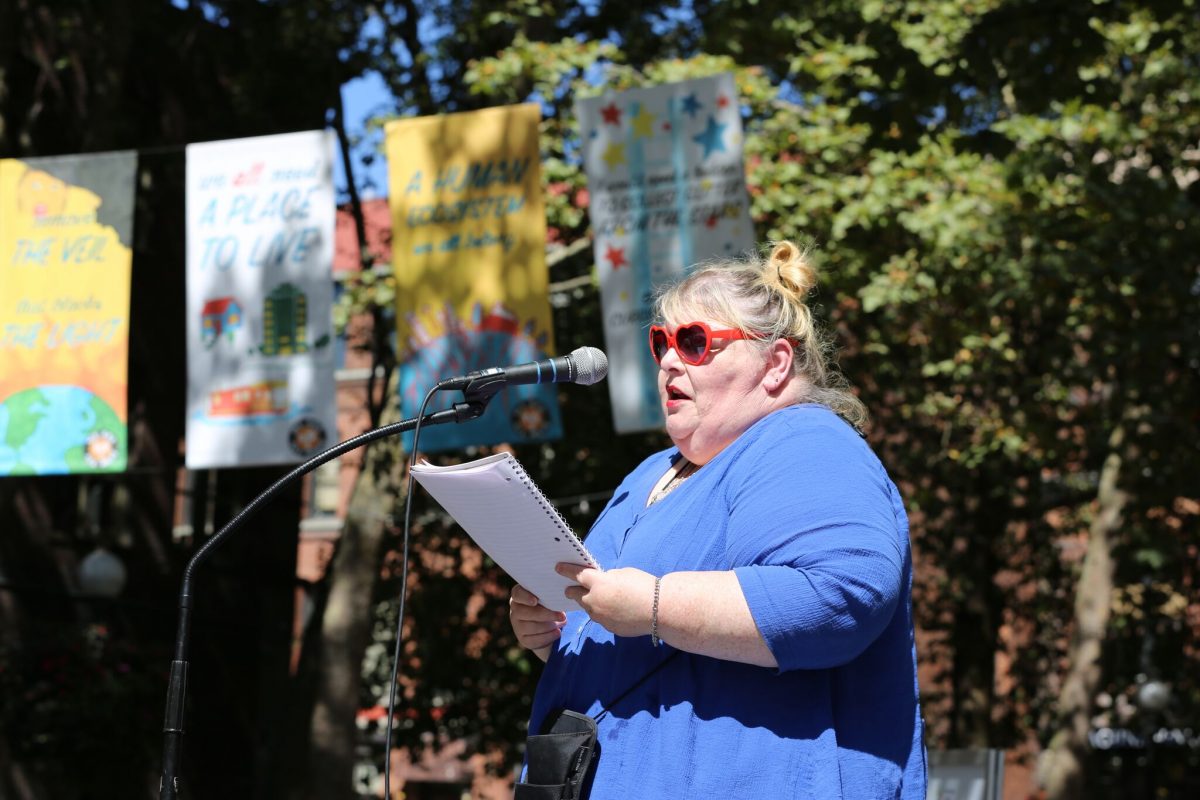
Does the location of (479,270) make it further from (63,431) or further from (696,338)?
(696,338)

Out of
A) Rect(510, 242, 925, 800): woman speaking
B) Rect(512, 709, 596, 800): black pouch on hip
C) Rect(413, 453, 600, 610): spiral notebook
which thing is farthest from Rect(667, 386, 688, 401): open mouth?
Rect(512, 709, 596, 800): black pouch on hip

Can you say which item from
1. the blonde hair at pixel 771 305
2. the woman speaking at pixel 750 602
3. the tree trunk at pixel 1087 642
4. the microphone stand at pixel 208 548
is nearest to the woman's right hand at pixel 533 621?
the woman speaking at pixel 750 602

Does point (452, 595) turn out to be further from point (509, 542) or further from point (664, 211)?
point (509, 542)

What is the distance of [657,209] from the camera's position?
29.5ft

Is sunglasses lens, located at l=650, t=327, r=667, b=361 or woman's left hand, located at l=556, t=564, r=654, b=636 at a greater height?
sunglasses lens, located at l=650, t=327, r=667, b=361

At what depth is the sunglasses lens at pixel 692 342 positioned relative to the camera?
265cm

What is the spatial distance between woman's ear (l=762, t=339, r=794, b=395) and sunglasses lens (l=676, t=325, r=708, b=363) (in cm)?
13

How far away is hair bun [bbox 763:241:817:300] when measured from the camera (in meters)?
2.72

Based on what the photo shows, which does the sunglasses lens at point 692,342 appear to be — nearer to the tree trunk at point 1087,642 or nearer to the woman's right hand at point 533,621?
the woman's right hand at point 533,621

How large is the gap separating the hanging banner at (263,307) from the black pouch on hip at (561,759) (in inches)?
226

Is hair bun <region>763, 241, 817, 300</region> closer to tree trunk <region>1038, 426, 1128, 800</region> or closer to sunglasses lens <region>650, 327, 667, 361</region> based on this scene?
sunglasses lens <region>650, 327, 667, 361</region>

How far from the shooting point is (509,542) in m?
2.49

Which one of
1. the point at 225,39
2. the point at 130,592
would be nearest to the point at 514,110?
the point at 225,39

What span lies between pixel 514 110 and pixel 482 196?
572 millimetres
